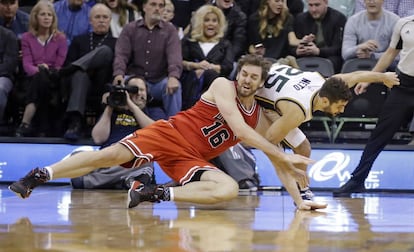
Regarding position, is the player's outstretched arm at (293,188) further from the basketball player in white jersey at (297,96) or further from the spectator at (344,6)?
the spectator at (344,6)

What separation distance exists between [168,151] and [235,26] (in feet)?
13.3

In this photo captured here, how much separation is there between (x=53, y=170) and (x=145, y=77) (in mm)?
3624

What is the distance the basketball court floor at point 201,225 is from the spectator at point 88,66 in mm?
1952

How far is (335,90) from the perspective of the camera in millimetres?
6680

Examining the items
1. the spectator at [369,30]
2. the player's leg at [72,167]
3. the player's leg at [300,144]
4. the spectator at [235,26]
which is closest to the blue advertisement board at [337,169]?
the spectator at [369,30]

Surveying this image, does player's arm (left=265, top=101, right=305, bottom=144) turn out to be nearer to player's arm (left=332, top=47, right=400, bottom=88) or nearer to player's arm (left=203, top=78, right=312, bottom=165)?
player's arm (left=203, top=78, right=312, bottom=165)

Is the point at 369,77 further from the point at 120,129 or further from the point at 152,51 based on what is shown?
the point at 152,51

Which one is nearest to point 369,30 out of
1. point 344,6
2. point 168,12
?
point 344,6

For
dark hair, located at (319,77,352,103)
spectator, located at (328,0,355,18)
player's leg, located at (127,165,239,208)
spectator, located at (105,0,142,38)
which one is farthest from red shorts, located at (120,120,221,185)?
spectator, located at (328,0,355,18)

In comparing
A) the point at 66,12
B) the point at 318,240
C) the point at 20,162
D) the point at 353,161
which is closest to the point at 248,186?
the point at 353,161

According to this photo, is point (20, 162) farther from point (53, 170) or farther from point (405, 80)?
point (405, 80)

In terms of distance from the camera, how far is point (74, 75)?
10250mm

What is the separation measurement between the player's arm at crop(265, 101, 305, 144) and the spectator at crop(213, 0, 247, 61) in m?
3.78

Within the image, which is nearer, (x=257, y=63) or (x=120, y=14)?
(x=257, y=63)
